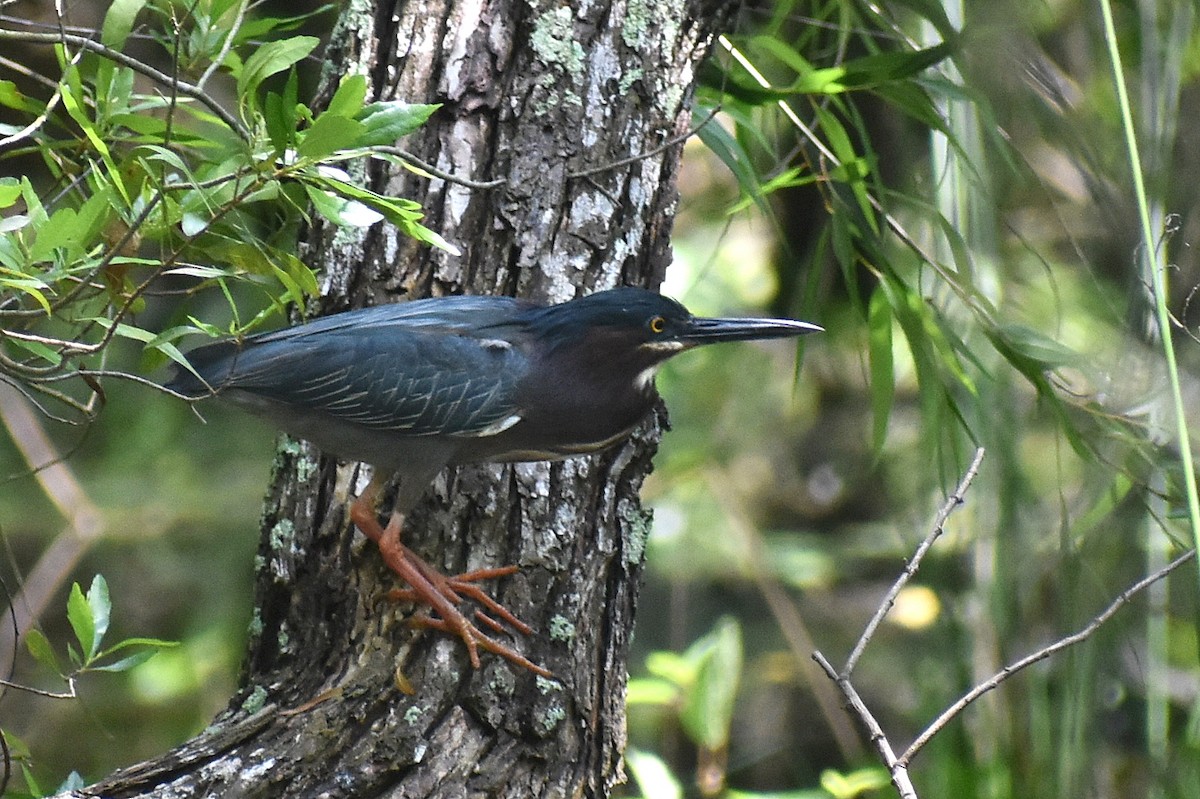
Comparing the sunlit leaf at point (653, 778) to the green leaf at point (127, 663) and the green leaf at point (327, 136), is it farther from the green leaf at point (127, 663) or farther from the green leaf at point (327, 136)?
the green leaf at point (327, 136)

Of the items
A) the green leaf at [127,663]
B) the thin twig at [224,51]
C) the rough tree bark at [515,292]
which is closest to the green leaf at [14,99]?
the thin twig at [224,51]

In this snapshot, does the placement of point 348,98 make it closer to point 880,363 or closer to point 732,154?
point 732,154

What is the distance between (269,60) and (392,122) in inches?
9.6

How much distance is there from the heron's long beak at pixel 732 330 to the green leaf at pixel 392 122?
1.05 meters

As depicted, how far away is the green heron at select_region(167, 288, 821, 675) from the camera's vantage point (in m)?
2.52

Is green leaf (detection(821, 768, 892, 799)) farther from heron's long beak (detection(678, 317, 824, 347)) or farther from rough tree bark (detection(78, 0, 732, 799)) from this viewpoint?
heron's long beak (detection(678, 317, 824, 347))

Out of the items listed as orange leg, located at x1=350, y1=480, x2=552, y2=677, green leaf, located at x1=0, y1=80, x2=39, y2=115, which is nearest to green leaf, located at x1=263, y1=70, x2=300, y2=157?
green leaf, located at x1=0, y1=80, x2=39, y2=115

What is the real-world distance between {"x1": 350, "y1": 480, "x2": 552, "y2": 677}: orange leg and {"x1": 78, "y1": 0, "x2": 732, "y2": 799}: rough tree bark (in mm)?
35

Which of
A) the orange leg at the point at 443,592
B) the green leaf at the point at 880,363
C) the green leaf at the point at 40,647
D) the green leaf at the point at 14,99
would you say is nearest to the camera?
the green leaf at the point at 14,99

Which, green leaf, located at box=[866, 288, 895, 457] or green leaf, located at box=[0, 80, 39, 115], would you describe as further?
green leaf, located at box=[866, 288, 895, 457]

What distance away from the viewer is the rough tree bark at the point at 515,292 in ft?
8.01

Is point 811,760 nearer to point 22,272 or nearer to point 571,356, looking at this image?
point 571,356

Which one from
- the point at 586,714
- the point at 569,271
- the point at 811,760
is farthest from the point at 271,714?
the point at 811,760

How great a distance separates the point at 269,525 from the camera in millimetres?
2619
